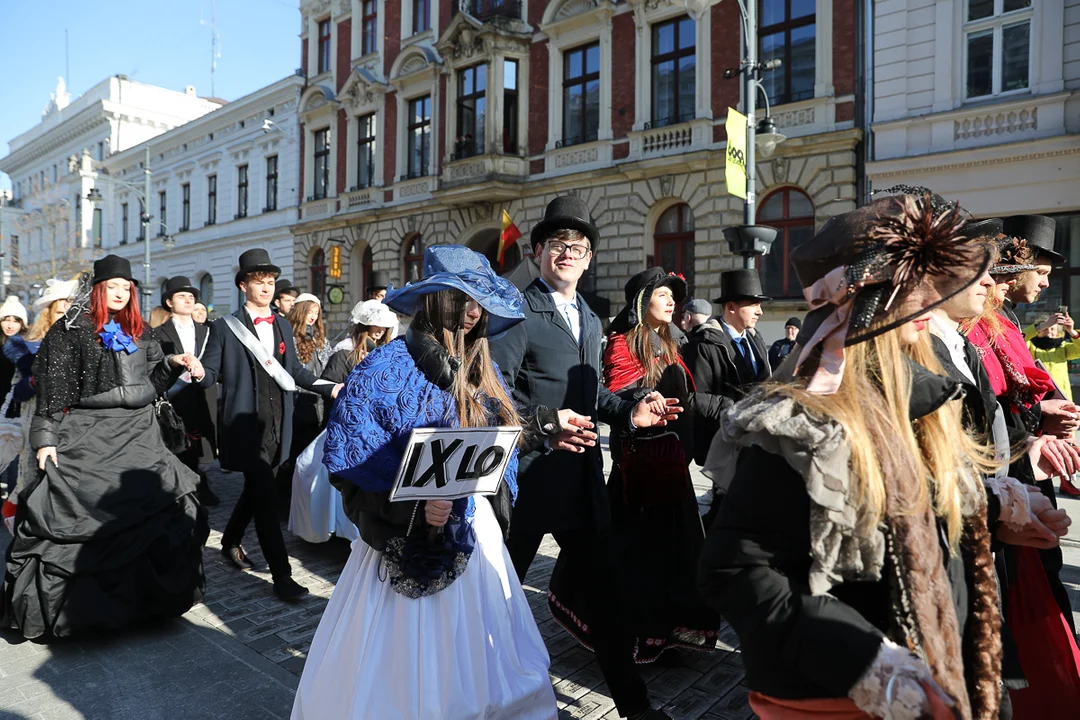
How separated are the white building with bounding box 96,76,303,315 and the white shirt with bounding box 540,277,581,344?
25.4 m

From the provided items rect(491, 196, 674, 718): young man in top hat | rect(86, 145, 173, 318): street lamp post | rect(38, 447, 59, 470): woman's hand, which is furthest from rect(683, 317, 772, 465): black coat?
rect(86, 145, 173, 318): street lamp post

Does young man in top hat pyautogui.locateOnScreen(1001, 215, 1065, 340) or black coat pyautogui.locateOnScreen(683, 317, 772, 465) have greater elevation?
young man in top hat pyautogui.locateOnScreen(1001, 215, 1065, 340)

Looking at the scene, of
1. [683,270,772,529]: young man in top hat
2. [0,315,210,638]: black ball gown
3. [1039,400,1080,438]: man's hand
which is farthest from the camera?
[683,270,772,529]: young man in top hat

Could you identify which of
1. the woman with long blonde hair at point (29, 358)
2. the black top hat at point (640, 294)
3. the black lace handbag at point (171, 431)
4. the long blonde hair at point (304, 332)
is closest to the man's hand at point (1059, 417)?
the black top hat at point (640, 294)

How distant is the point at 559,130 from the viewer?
Answer: 19.0 m

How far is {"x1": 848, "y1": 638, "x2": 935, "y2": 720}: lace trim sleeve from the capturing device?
3.94 ft

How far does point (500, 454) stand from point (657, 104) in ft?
53.6

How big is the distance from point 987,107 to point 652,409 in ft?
41.0

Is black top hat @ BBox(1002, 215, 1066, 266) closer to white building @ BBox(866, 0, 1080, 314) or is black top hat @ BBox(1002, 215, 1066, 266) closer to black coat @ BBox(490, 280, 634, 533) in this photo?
black coat @ BBox(490, 280, 634, 533)

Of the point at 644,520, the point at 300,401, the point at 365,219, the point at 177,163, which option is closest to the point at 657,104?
the point at 365,219

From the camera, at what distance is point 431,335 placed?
2.54 metres

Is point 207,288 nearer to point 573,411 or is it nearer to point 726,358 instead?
point 726,358

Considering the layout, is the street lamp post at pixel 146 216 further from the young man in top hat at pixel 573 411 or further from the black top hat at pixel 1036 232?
the black top hat at pixel 1036 232

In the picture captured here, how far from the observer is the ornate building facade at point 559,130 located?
14867 mm
